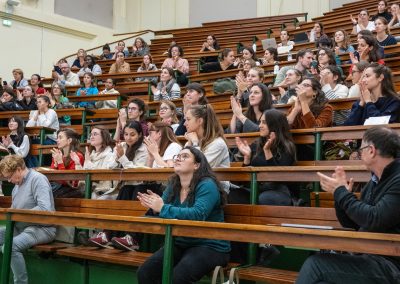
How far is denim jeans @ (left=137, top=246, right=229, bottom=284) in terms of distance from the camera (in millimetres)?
2113

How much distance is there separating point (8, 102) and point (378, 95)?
4.41m

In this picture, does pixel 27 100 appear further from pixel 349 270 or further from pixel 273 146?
pixel 349 270

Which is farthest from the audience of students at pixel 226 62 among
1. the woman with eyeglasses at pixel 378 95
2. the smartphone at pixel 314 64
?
the woman with eyeglasses at pixel 378 95

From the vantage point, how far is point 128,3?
→ 11.6 meters

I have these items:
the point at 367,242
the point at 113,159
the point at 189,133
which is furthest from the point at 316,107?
the point at 367,242

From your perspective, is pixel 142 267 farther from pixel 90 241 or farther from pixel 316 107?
pixel 316 107

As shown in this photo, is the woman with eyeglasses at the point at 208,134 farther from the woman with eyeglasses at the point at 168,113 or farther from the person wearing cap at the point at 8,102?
the person wearing cap at the point at 8,102

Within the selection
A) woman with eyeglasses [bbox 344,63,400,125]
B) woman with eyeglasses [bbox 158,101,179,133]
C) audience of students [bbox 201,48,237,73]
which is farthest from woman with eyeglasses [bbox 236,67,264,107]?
audience of students [bbox 201,48,237,73]

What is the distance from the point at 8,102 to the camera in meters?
6.09

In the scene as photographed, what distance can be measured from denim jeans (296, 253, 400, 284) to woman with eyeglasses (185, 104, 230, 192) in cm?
107

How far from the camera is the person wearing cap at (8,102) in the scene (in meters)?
6.03

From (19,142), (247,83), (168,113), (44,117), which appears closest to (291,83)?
(247,83)

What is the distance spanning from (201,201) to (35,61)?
822 centimetres

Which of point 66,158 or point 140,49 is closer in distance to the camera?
point 66,158
